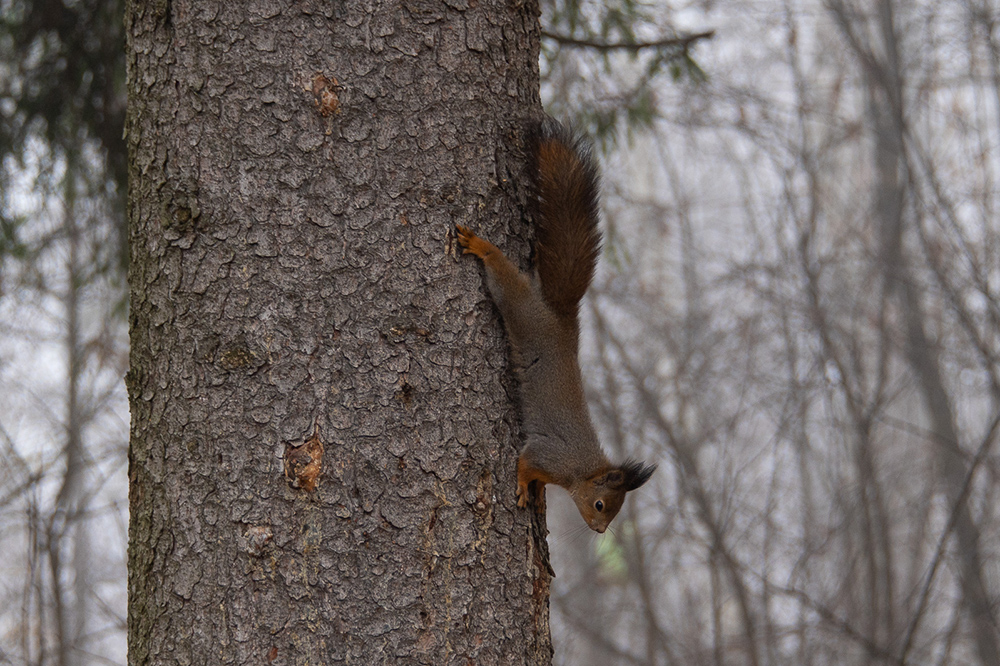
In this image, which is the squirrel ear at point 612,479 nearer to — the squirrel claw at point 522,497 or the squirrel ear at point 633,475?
the squirrel ear at point 633,475

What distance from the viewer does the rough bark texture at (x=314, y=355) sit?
4.86 feet

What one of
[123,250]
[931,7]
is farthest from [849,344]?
[123,250]

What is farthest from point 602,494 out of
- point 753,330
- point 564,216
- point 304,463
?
point 753,330

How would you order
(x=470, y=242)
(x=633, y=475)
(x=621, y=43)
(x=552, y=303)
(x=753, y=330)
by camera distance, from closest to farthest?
(x=470, y=242)
(x=552, y=303)
(x=633, y=475)
(x=621, y=43)
(x=753, y=330)

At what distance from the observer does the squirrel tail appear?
193cm

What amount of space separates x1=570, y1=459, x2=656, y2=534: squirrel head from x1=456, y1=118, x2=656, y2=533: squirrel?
66mm

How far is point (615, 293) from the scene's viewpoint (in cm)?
659

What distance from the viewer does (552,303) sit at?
2.16 meters

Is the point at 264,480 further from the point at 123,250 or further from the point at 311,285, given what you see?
the point at 123,250

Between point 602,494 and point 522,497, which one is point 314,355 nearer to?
point 522,497

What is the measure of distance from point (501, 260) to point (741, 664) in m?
6.84

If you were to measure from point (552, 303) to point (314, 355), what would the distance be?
0.80m

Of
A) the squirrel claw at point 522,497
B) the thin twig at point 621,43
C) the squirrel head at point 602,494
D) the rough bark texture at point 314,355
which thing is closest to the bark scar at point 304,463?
the rough bark texture at point 314,355

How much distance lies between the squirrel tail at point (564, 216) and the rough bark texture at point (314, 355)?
0.28 m
